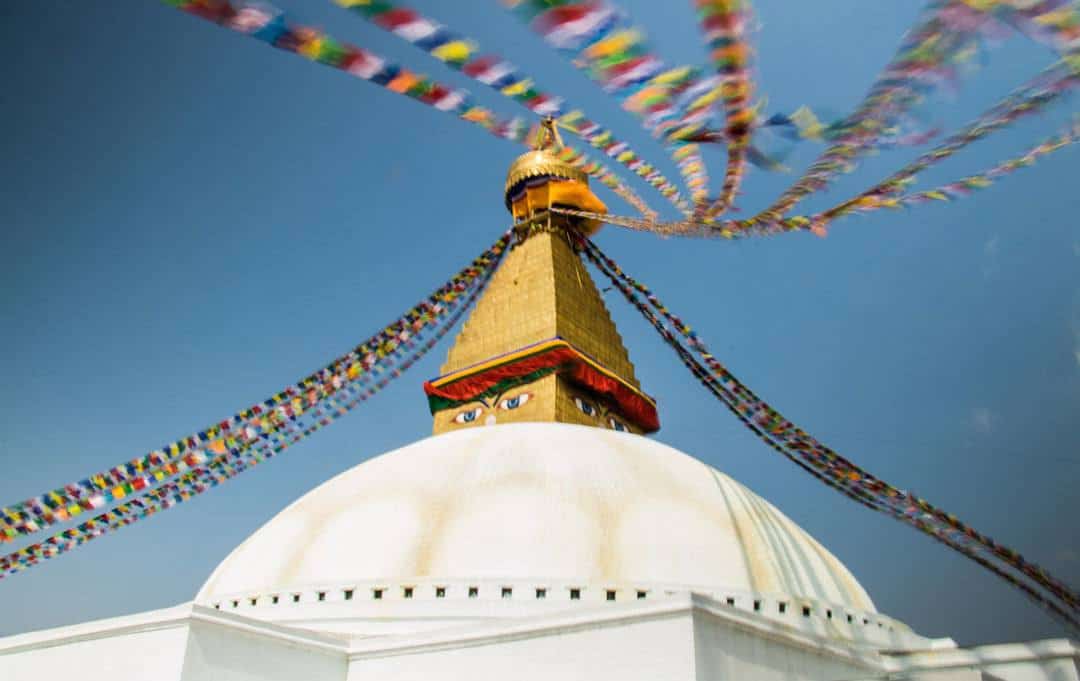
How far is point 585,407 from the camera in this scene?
12.7m

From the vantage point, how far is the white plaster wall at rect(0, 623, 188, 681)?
5516 millimetres

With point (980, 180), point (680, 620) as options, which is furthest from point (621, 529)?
point (980, 180)

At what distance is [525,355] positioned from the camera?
12.4 meters

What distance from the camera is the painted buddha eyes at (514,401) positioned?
40.1ft

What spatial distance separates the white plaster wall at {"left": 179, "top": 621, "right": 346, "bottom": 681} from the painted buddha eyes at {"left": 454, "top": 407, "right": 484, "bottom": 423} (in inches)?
253

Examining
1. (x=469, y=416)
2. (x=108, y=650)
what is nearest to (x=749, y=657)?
(x=108, y=650)

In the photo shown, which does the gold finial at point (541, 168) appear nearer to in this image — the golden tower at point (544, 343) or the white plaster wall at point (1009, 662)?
the golden tower at point (544, 343)

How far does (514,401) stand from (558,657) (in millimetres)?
6838

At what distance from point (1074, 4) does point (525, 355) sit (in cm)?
953

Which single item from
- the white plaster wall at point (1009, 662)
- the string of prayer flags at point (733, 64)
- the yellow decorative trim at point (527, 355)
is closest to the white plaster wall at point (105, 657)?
the string of prayer flags at point (733, 64)

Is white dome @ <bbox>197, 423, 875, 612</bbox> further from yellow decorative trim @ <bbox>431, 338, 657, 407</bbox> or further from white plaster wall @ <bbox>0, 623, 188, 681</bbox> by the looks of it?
yellow decorative trim @ <bbox>431, 338, 657, 407</bbox>

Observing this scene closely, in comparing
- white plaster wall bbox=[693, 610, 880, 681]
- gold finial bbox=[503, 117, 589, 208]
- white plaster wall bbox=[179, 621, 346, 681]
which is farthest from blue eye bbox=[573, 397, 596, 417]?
white plaster wall bbox=[179, 621, 346, 681]

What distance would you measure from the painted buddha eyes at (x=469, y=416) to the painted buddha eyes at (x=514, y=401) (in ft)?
1.19

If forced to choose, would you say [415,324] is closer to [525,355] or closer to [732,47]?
[525,355]
